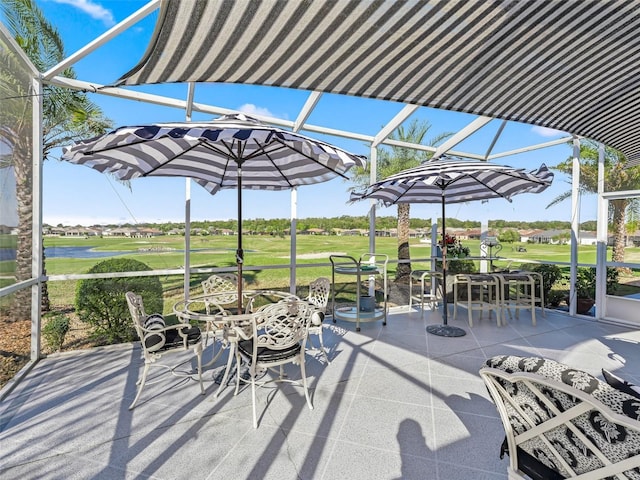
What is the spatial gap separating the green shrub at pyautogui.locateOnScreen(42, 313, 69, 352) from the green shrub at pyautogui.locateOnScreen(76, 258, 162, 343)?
0.82 ft

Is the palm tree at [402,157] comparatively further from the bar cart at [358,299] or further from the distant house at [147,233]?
the distant house at [147,233]

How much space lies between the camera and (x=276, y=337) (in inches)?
119

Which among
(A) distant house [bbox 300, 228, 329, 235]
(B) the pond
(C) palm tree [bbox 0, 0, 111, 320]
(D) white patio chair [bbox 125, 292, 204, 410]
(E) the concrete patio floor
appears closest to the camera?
(E) the concrete patio floor

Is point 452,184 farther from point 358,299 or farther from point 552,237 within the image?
point 552,237

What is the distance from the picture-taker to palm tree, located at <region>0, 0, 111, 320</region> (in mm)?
3688

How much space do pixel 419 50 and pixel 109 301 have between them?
16.3ft

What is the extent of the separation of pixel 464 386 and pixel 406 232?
18.2 ft

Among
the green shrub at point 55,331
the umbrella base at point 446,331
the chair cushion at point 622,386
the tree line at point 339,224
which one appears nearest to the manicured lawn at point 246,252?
the tree line at point 339,224

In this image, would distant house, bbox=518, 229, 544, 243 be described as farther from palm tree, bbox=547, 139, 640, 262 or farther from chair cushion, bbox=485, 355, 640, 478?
chair cushion, bbox=485, 355, 640, 478

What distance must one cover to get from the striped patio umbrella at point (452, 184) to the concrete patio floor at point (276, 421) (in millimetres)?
1898

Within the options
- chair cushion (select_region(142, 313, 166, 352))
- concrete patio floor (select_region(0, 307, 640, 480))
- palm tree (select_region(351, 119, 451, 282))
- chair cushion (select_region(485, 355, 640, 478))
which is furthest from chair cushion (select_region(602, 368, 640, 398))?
palm tree (select_region(351, 119, 451, 282))

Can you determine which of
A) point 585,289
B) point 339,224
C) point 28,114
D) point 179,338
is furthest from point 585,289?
point 28,114

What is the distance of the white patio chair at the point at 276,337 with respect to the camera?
289 centimetres

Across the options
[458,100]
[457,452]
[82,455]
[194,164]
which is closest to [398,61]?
[458,100]
